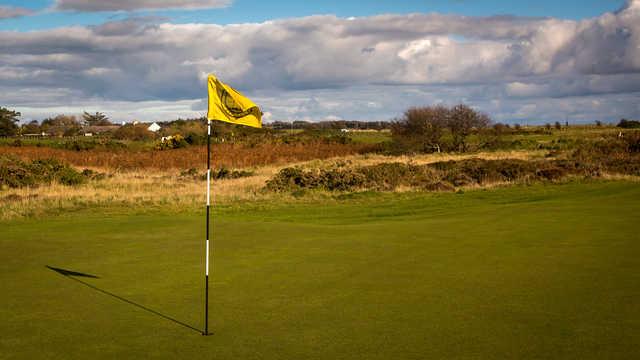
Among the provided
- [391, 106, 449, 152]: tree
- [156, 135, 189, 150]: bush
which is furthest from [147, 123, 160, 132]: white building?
[391, 106, 449, 152]: tree

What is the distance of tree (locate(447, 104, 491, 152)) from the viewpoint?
258 ft

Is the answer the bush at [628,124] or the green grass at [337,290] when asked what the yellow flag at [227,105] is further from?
the bush at [628,124]

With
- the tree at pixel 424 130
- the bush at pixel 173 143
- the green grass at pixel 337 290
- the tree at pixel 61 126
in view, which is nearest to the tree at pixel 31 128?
the tree at pixel 61 126

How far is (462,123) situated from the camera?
7869 centimetres

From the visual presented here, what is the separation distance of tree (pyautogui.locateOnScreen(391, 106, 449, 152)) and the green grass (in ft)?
192

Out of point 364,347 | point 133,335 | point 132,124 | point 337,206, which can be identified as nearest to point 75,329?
point 133,335

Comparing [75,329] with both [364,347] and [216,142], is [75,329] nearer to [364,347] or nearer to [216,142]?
[364,347]

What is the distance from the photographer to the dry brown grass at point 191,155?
6731cm

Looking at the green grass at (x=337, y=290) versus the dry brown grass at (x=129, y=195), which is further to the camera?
the dry brown grass at (x=129, y=195)

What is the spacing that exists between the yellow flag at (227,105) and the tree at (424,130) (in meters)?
69.3

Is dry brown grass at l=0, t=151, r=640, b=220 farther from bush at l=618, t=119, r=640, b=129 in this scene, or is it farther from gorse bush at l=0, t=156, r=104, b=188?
bush at l=618, t=119, r=640, b=129

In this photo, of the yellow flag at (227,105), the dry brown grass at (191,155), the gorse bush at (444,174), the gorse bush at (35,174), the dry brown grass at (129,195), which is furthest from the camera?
the dry brown grass at (191,155)

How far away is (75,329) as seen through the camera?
8.76 metres

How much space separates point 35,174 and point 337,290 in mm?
39200
